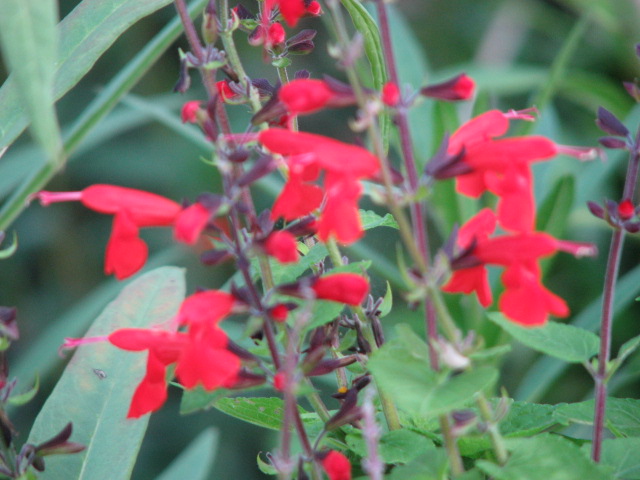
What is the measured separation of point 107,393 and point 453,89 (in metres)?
0.40

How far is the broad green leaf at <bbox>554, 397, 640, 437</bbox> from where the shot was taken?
1.94 feet

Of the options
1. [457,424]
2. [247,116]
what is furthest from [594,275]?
[457,424]

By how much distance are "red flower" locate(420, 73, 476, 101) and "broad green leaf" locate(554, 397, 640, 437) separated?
0.25 metres

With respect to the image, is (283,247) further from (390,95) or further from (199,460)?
(199,460)

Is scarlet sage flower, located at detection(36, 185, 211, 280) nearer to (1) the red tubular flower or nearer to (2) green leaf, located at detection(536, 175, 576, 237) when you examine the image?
(1) the red tubular flower

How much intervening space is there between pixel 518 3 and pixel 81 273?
1231 mm

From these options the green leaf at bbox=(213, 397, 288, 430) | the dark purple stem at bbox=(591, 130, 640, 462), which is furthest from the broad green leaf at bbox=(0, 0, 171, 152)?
the dark purple stem at bbox=(591, 130, 640, 462)

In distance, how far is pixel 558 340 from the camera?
0.62m

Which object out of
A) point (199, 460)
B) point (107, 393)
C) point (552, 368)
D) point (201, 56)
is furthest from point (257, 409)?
point (552, 368)

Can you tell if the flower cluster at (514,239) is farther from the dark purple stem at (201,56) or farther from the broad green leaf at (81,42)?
the broad green leaf at (81,42)

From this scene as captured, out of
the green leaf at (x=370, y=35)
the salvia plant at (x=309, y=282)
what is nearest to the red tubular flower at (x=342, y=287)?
the salvia plant at (x=309, y=282)

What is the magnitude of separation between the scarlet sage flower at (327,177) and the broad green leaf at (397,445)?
0.51ft

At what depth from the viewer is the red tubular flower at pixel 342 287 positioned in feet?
1.60

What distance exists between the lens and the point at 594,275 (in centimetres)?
155
